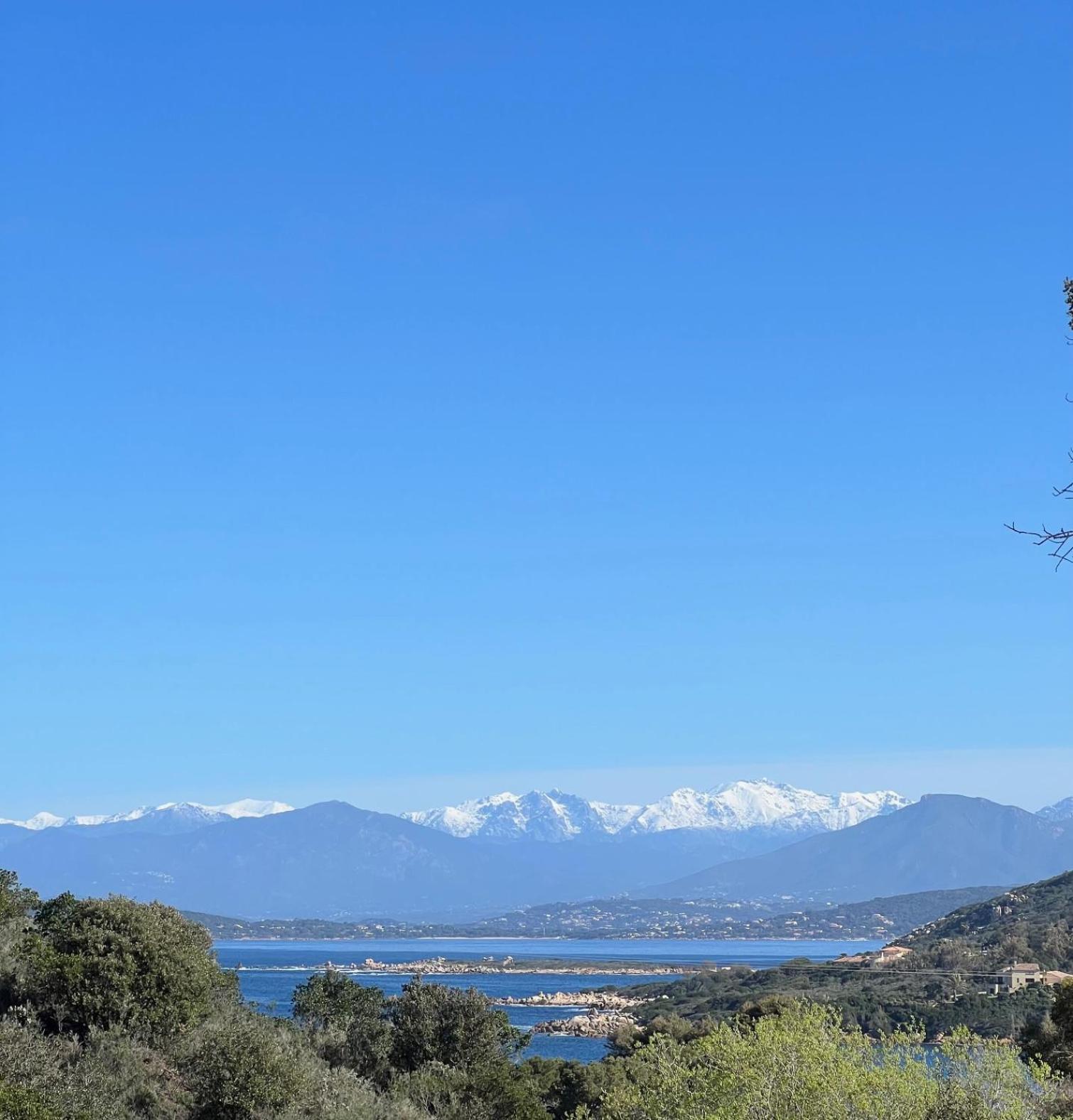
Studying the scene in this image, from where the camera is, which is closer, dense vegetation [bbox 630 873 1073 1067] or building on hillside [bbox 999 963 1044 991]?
dense vegetation [bbox 630 873 1073 1067]

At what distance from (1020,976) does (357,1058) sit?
55140 mm

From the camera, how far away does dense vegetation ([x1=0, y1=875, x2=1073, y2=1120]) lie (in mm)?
20594

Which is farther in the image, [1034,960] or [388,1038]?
[1034,960]

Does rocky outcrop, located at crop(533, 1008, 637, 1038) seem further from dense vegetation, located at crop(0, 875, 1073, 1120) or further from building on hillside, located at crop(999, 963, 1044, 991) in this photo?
dense vegetation, located at crop(0, 875, 1073, 1120)

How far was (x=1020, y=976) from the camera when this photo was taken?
84062 millimetres

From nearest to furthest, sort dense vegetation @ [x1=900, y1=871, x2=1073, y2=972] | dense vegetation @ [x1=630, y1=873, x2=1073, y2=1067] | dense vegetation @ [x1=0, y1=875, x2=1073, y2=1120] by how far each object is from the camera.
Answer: dense vegetation @ [x1=0, y1=875, x2=1073, y2=1120] → dense vegetation @ [x1=630, y1=873, x2=1073, y2=1067] → dense vegetation @ [x1=900, y1=871, x2=1073, y2=972]

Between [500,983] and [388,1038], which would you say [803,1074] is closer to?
[388,1038]

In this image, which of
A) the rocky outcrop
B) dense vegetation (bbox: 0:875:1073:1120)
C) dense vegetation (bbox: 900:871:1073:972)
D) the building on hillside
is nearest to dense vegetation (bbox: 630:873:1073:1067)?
dense vegetation (bbox: 900:871:1073:972)

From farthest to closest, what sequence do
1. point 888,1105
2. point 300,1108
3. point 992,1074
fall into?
point 300,1108
point 992,1074
point 888,1105

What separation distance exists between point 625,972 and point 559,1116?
5442 inches

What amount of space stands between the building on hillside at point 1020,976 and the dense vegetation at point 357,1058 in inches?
1340

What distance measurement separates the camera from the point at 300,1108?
2884 centimetres

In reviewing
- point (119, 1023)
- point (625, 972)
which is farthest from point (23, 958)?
point (625, 972)

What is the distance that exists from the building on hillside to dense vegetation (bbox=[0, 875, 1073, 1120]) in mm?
34038
